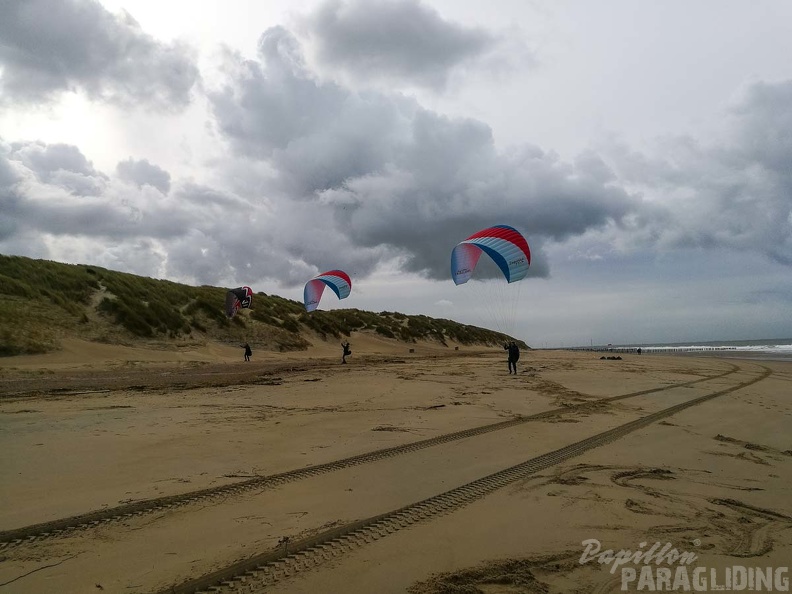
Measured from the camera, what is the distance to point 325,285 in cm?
3109

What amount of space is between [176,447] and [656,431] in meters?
7.97

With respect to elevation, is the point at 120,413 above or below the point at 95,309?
below

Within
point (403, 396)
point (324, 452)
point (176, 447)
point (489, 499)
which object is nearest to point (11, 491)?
point (176, 447)

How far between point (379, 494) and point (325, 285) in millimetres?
26769

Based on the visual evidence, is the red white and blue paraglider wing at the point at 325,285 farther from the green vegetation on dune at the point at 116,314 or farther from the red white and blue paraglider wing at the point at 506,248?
the red white and blue paraglider wing at the point at 506,248

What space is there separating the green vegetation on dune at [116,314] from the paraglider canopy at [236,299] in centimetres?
160

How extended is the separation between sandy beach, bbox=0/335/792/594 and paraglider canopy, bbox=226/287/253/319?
63.3ft

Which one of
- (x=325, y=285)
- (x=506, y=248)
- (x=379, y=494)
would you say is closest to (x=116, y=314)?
(x=325, y=285)

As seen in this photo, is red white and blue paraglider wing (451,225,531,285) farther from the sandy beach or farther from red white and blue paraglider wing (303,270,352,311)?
red white and blue paraglider wing (303,270,352,311)

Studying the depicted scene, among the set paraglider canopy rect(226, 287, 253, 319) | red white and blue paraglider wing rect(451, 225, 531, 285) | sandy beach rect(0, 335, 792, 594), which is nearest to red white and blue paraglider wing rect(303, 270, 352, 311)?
paraglider canopy rect(226, 287, 253, 319)

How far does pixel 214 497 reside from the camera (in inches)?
187

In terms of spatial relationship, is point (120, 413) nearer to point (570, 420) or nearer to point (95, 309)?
point (570, 420)

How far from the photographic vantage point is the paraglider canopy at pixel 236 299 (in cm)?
2980

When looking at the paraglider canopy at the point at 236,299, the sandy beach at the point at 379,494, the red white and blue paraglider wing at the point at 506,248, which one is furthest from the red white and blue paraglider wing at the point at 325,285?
the sandy beach at the point at 379,494
